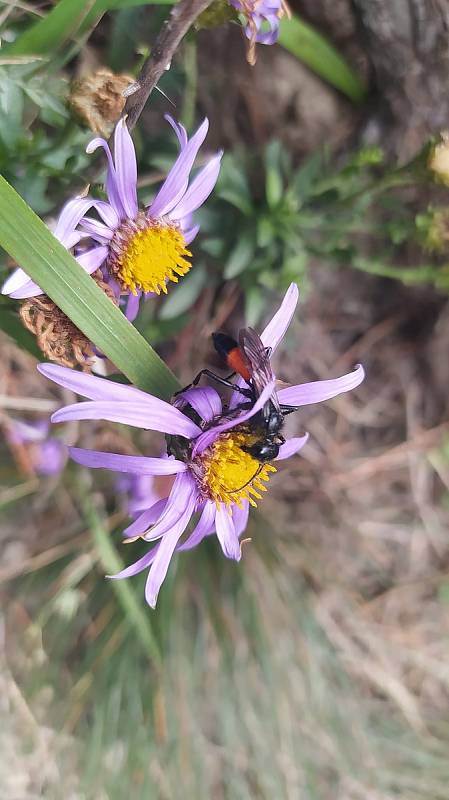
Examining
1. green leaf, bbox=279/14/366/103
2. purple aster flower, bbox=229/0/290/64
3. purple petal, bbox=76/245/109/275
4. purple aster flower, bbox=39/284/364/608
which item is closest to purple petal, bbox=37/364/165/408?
purple aster flower, bbox=39/284/364/608

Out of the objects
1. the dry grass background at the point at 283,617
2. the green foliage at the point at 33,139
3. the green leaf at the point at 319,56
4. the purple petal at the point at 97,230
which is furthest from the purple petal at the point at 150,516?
the green leaf at the point at 319,56

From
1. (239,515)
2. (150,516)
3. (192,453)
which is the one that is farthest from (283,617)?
(192,453)

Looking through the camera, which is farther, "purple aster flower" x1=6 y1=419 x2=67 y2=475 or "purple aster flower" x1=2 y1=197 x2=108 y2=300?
"purple aster flower" x1=6 y1=419 x2=67 y2=475

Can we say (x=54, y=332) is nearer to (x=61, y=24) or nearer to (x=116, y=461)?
(x=116, y=461)

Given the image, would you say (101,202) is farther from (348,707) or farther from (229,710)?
(348,707)

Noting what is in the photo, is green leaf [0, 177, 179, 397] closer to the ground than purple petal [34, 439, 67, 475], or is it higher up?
higher up

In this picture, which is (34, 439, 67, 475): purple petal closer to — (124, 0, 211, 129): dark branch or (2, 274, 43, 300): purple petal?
(2, 274, 43, 300): purple petal

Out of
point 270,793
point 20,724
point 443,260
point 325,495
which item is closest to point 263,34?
point 443,260
